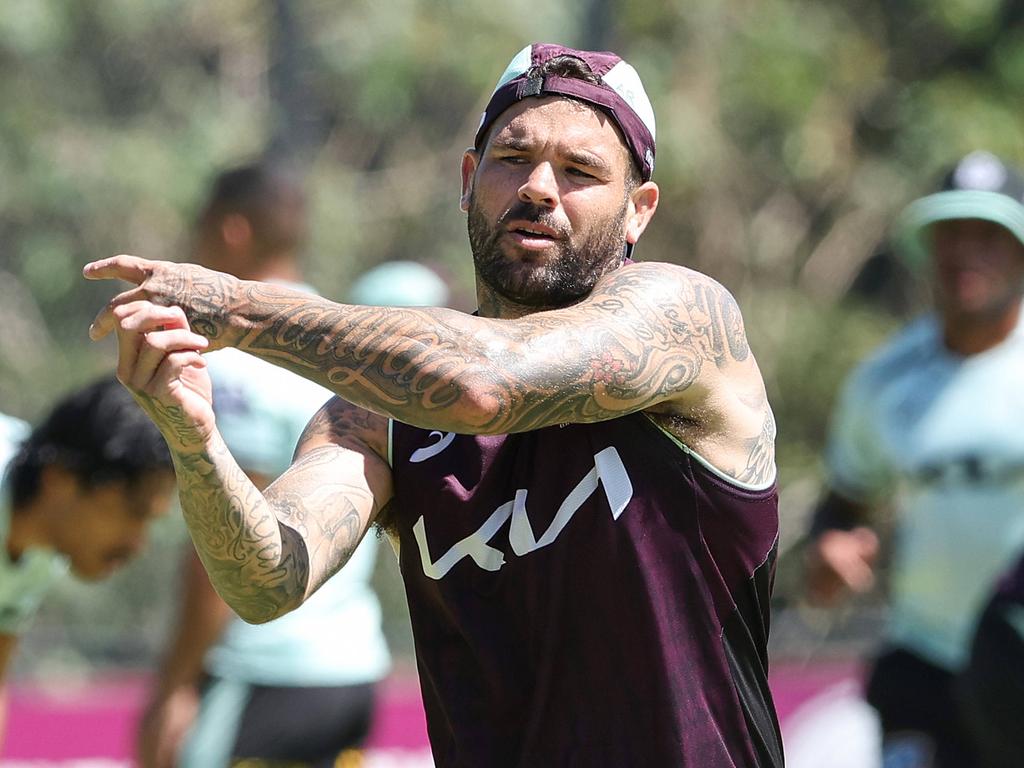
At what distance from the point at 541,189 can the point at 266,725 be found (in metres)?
2.60

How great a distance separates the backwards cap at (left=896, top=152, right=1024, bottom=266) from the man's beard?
9.85 feet

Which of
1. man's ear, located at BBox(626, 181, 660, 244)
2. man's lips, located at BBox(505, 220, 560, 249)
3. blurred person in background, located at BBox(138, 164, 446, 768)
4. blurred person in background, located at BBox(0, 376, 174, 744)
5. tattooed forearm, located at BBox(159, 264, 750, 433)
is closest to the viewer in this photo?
tattooed forearm, located at BBox(159, 264, 750, 433)

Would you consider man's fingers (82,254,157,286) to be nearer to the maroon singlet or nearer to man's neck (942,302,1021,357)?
the maroon singlet

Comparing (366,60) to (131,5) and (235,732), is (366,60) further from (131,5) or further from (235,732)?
(235,732)

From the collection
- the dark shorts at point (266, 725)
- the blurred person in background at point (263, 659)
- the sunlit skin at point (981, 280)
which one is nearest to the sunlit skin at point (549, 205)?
the blurred person in background at point (263, 659)

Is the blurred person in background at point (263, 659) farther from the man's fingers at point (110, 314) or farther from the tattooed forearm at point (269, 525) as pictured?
the man's fingers at point (110, 314)

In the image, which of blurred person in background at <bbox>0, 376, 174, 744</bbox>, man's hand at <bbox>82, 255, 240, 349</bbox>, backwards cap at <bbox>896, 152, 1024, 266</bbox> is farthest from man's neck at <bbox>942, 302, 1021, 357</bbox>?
man's hand at <bbox>82, 255, 240, 349</bbox>

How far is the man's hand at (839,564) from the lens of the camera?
5731 mm

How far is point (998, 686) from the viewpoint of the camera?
491 centimetres

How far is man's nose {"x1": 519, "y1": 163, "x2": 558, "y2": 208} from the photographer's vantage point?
110 inches

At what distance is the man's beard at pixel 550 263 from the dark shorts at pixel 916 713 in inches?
122

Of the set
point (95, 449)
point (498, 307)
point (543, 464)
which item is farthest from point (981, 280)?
point (543, 464)

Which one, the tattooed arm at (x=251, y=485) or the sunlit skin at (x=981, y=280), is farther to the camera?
the sunlit skin at (x=981, y=280)

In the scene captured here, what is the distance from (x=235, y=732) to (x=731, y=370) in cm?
258
